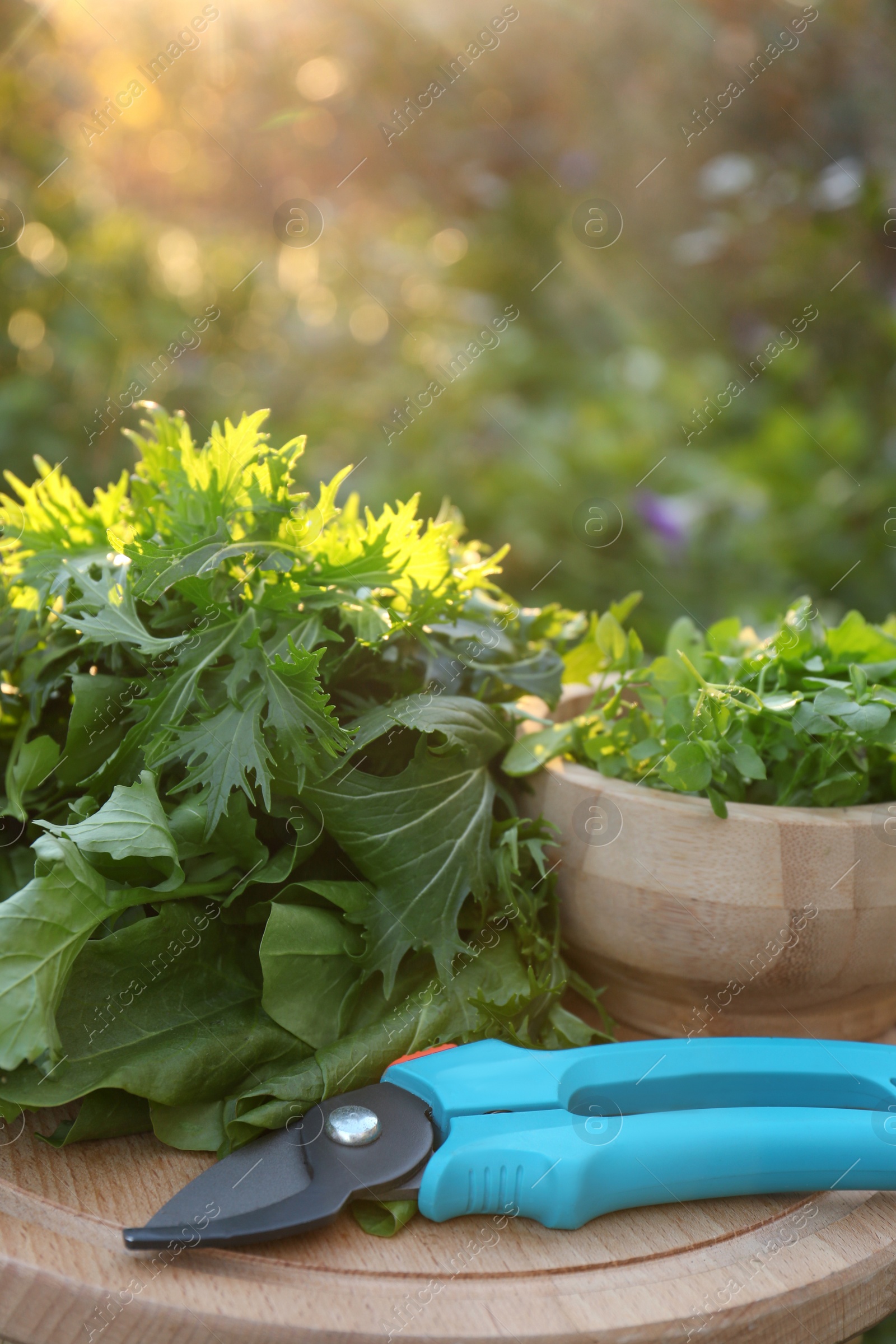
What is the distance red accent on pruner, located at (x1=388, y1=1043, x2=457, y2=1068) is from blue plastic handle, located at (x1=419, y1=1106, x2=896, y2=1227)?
0.17ft

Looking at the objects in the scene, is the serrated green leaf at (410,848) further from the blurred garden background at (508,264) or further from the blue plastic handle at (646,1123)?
the blurred garden background at (508,264)

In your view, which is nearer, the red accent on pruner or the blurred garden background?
the red accent on pruner

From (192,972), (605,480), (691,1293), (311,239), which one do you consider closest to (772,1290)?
(691,1293)

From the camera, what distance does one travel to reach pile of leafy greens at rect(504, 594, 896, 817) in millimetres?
646

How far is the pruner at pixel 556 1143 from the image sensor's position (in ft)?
1.69

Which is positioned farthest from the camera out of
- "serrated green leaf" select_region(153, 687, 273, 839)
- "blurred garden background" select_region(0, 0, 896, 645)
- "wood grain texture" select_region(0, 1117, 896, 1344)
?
"blurred garden background" select_region(0, 0, 896, 645)

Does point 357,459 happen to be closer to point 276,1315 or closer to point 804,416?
point 804,416

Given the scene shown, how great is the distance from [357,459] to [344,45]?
83 centimetres

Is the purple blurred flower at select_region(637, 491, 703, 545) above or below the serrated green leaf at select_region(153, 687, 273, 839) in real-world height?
below

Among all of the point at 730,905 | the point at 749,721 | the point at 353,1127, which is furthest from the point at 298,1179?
the point at 749,721

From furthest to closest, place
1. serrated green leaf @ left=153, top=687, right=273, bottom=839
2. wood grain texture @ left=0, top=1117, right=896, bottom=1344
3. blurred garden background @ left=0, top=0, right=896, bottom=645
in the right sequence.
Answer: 1. blurred garden background @ left=0, top=0, right=896, bottom=645
2. serrated green leaf @ left=153, top=687, right=273, bottom=839
3. wood grain texture @ left=0, top=1117, right=896, bottom=1344

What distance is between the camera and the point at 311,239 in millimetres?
2139

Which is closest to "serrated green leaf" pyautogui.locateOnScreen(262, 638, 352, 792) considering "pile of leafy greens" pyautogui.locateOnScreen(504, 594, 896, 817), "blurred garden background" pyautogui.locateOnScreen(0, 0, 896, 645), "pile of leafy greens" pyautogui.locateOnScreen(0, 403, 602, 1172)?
"pile of leafy greens" pyautogui.locateOnScreen(0, 403, 602, 1172)

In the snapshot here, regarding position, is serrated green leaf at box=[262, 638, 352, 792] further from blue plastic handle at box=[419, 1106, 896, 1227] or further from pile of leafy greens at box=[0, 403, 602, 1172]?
blue plastic handle at box=[419, 1106, 896, 1227]
